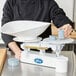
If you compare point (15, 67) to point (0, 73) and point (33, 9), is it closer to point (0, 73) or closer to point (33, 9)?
point (0, 73)

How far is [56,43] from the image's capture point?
39.2 inches

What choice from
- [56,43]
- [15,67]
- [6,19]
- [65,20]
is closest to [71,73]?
[56,43]

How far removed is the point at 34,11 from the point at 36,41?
17.5 inches

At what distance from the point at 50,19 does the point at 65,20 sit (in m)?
0.17

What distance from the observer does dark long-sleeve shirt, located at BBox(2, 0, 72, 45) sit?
1.41m

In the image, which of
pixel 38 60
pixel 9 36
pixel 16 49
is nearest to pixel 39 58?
pixel 38 60

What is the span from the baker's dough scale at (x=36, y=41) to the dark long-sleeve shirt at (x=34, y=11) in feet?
1.12

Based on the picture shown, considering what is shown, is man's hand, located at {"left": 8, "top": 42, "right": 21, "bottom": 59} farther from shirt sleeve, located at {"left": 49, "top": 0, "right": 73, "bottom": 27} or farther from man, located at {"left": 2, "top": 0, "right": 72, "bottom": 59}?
shirt sleeve, located at {"left": 49, "top": 0, "right": 73, "bottom": 27}

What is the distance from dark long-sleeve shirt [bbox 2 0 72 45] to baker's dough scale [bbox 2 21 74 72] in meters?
0.34

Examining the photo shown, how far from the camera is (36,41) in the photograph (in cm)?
106

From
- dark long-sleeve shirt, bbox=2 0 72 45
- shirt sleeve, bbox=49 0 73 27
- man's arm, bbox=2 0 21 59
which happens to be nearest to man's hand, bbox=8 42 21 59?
man's arm, bbox=2 0 21 59

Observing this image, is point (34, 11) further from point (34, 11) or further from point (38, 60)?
point (38, 60)

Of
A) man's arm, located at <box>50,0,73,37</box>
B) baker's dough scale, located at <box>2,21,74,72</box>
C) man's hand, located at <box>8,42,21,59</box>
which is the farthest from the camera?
man's arm, located at <box>50,0,73,37</box>

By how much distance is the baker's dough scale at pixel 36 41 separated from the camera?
3.28ft
